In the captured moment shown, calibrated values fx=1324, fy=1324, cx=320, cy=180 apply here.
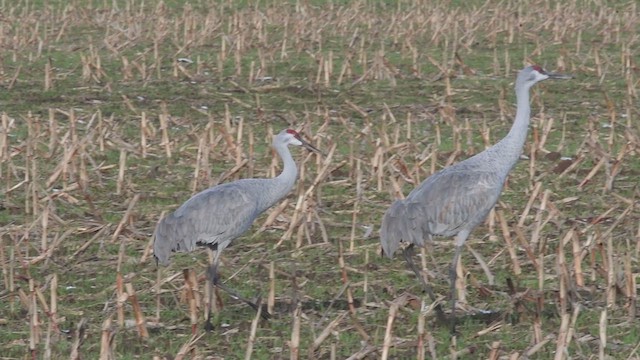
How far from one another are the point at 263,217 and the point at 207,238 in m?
1.79

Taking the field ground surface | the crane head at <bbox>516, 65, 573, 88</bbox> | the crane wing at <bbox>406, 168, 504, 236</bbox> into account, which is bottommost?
the field ground surface

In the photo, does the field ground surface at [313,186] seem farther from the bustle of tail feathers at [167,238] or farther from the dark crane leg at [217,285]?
the bustle of tail feathers at [167,238]

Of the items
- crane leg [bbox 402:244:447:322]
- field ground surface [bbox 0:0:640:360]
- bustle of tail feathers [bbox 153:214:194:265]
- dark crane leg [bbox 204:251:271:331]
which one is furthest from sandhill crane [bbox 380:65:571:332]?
bustle of tail feathers [bbox 153:214:194:265]

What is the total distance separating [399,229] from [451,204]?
298mm

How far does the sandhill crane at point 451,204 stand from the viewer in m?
6.27

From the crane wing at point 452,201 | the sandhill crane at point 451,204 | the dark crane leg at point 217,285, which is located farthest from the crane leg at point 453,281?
the dark crane leg at point 217,285

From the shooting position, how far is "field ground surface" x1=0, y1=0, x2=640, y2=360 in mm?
5945

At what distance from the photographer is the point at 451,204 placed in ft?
20.8

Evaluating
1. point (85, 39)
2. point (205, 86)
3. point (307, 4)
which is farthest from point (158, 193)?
point (307, 4)

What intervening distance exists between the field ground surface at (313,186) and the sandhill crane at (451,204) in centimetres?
30

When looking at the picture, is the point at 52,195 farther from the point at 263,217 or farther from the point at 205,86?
the point at 205,86

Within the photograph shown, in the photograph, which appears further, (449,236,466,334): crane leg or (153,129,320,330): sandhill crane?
(153,129,320,330): sandhill crane

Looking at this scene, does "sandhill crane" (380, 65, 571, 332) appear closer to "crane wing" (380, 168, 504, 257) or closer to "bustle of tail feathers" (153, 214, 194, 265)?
"crane wing" (380, 168, 504, 257)

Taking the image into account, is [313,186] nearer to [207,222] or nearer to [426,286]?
[207,222]
